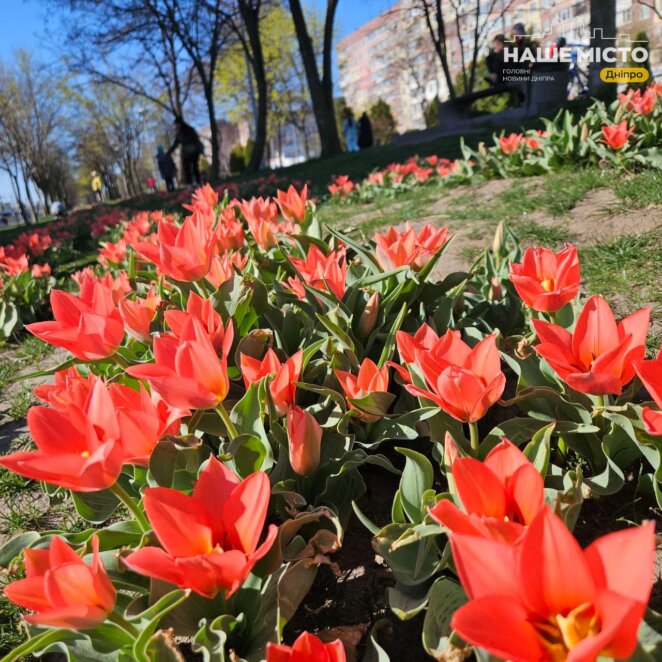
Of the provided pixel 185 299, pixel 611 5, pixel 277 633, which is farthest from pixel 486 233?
pixel 611 5

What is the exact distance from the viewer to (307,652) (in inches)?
32.8

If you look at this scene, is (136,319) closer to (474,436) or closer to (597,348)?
(474,436)

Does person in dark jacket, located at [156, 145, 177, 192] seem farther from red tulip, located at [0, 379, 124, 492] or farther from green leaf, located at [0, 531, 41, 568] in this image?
red tulip, located at [0, 379, 124, 492]

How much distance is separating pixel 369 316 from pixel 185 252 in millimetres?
582

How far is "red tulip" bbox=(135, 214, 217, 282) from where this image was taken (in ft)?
5.28

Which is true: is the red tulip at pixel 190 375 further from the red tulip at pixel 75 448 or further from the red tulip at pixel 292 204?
the red tulip at pixel 292 204

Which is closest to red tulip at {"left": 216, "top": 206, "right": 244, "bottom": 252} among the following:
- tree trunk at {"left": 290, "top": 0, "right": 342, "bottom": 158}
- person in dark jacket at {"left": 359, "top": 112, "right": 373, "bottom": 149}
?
tree trunk at {"left": 290, "top": 0, "right": 342, "bottom": 158}

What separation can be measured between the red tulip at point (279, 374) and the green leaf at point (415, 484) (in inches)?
13.6

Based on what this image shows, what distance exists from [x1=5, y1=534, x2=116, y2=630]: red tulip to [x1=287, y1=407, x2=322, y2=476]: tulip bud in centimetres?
45

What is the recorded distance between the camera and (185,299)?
2014 mm

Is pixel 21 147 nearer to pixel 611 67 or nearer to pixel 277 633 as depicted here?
pixel 611 67

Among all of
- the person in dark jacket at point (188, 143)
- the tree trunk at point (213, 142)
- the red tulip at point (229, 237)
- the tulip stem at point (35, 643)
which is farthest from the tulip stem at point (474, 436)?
the tree trunk at point (213, 142)

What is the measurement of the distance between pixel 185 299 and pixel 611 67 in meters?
11.3

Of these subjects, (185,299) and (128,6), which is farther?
(128,6)
